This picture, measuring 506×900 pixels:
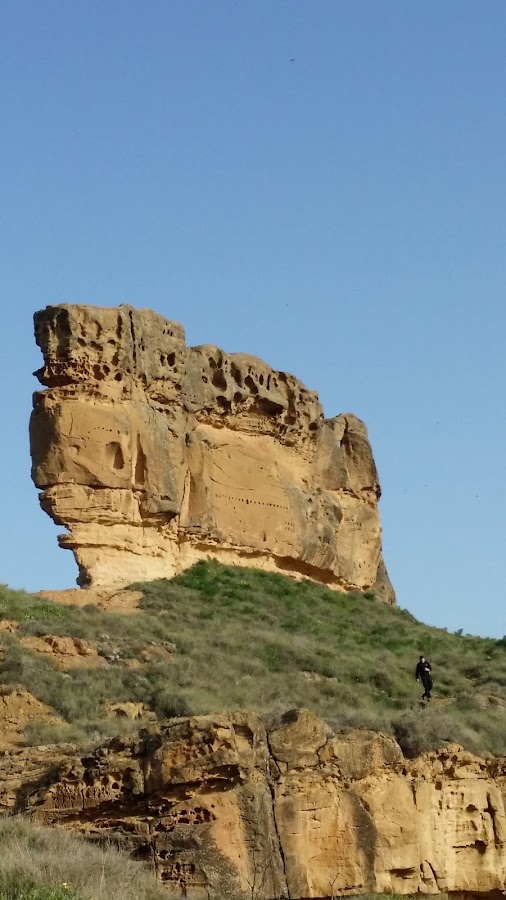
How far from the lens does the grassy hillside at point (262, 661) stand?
70.2 ft

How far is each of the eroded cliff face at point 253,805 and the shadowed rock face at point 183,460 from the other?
55.2 feet

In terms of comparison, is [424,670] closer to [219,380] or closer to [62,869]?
[219,380]

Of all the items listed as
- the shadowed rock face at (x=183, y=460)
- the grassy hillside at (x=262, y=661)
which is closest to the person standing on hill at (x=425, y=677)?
the grassy hillside at (x=262, y=661)

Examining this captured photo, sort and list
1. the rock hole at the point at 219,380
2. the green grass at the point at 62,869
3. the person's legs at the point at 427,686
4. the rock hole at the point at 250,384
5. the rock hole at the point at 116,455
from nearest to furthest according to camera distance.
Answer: the green grass at the point at 62,869
the person's legs at the point at 427,686
the rock hole at the point at 116,455
the rock hole at the point at 219,380
the rock hole at the point at 250,384

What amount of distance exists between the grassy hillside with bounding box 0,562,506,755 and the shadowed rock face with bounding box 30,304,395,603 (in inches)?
33.0

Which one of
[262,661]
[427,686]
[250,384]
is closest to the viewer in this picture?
[427,686]

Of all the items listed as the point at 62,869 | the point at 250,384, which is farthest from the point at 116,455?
the point at 62,869

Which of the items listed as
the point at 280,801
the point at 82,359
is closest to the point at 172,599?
the point at 82,359

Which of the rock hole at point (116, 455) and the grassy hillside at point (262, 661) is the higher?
the rock hole at point (116, 455)

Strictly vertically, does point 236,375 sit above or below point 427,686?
above

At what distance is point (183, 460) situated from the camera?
34.4 meters

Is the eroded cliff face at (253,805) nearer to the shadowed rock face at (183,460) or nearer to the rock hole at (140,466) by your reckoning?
the shadowed rock face at (183,460)

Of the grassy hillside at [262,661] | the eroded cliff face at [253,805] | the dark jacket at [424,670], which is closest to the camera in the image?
the eroded cliff face at [253,805]

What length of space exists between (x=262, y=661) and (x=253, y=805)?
16.3 m
